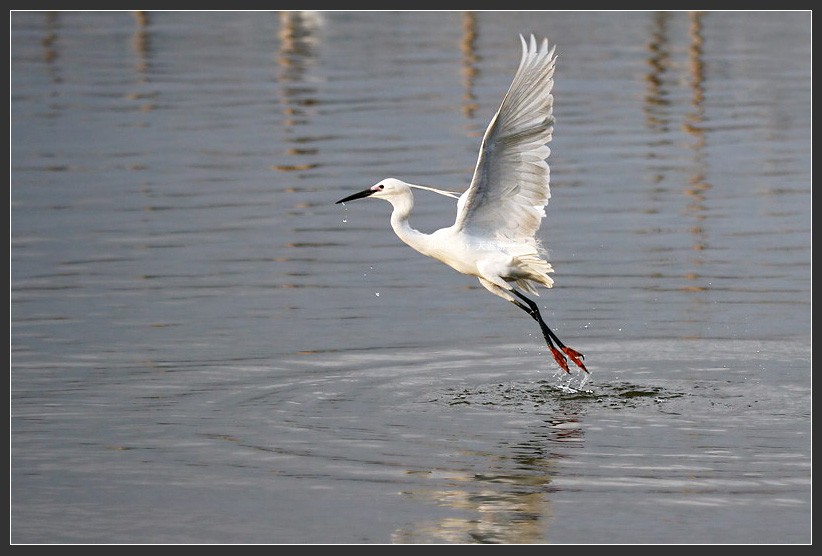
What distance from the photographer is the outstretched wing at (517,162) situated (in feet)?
36.1

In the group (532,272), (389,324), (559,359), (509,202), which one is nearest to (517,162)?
(509,202)

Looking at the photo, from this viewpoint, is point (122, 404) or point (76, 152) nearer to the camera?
point (122, 404)

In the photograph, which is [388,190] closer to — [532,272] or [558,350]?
[532,272]

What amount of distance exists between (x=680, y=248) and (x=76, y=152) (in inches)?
360

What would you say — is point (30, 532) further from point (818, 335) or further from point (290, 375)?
point (818, 335)

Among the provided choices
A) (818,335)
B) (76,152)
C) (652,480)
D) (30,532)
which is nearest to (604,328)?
(818,335)

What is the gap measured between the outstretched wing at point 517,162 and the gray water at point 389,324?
1.10 meters

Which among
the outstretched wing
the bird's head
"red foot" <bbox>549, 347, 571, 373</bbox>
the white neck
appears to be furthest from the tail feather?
the bird's head

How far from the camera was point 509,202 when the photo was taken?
38.4ft

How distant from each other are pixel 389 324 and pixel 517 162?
2435mm

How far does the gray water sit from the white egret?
70cm

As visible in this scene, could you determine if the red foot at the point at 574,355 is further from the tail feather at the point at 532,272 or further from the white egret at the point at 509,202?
the tail feather at the point at 532,272

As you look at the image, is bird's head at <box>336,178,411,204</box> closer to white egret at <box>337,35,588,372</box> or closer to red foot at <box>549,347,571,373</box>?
white egret at <box>337,35,588,372</box>

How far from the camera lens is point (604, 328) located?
1323cm
